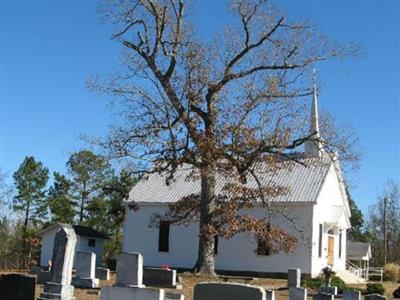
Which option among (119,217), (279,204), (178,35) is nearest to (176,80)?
(178,35)

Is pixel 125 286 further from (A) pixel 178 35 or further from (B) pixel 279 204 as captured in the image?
(B) pixel 279 204

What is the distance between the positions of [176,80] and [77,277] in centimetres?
1227

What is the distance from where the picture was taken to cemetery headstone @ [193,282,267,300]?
10998 millimetres

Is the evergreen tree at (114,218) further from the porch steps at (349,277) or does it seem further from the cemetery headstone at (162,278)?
the cemetery headstone at (162,278)

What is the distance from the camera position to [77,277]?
2147 cm

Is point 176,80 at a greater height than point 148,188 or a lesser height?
greater

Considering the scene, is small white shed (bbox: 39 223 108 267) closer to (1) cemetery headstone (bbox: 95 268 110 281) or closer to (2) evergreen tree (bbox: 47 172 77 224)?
(2) evergreen tree (bbox: 47 172 77 224)

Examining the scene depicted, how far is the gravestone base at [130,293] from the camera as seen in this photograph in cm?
1362

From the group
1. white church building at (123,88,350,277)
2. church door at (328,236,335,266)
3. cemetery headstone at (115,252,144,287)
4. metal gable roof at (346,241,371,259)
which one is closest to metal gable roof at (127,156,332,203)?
white church building at (123,88,350,277)

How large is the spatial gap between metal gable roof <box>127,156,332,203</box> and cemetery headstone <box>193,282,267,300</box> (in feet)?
68.2

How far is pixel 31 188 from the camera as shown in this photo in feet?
207

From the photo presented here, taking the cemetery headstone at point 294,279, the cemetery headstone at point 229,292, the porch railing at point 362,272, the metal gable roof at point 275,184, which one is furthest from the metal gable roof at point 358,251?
the cemetery headstone at point 229,292

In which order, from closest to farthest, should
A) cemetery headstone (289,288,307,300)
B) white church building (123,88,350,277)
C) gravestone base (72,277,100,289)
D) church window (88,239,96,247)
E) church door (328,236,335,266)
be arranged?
cemetery headstone (289,288,307,300) → gravestone base (72,277,100,289) → white church building (123,88,350,277) → church door (328,236,335,266) → church window (88,239,96,247)

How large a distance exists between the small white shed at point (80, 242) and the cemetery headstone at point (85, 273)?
2497 centimetres
